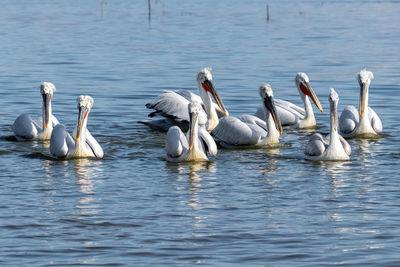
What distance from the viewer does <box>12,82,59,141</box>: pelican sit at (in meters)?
11.5

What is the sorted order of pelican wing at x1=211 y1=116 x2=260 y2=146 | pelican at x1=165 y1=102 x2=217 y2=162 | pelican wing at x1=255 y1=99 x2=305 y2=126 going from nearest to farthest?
1. pelican at x1=165 y1=102 x2=217 y2=162
2. pelican wing at x1=211 y1=116 x2=260 y2=146
3. pelican wing at x1=255 y1=99 x2=305 y2=126

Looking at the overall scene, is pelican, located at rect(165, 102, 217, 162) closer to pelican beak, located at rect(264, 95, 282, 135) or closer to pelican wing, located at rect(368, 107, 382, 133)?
pelican beak, located at rect(264, 95, 282, 135)

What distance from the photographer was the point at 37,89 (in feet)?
53.0

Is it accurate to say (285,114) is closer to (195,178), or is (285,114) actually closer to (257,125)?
(257,125)

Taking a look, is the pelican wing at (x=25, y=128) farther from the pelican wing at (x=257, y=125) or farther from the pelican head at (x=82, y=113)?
the pelican wing at (x=257, y=125)

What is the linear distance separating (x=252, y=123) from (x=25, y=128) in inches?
115

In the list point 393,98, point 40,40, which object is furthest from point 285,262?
point 40,40

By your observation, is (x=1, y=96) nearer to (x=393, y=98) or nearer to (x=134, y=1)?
(x=393, y=98)

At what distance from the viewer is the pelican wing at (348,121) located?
1193 cm

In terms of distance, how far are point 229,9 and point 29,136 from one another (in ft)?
78.9

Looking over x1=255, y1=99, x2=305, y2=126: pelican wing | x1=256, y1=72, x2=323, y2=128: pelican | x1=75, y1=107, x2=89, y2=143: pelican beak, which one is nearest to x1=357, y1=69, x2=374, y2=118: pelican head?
x1=256, y1=72, x2=323, y2=128: pelican

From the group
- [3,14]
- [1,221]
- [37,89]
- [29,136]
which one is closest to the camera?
[1,221]

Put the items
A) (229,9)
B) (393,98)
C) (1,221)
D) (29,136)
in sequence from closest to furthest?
(1,221)
(29,136)
(393,98)
(229,9)

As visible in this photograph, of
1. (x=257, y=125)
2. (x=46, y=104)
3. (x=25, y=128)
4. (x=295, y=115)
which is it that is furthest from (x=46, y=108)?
(x=295, y=115)
